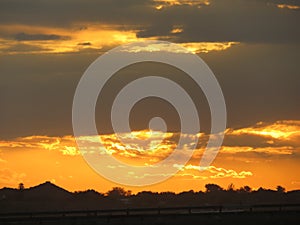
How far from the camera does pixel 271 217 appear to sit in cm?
6944

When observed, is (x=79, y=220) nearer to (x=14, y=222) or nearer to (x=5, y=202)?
(x=14, y=222)

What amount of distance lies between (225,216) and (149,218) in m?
5.42

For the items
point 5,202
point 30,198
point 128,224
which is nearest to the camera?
point 128,224

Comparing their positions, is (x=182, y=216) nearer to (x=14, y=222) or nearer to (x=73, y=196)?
(x=14, y=222)

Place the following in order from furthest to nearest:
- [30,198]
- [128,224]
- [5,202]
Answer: [30,198], [5,202], [128,224]

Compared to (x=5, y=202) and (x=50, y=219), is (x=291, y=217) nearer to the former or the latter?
(x=50, y=219)

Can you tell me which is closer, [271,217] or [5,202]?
[271,217]

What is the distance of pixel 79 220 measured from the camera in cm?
6931

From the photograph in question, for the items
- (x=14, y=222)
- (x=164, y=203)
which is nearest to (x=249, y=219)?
(x=14, y=222)

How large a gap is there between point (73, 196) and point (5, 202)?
47.2ft

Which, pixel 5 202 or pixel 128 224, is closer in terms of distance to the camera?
pixel 128 224

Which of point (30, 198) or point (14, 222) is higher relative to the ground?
point (30, 198)

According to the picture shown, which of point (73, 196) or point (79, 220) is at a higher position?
point (73, 196)

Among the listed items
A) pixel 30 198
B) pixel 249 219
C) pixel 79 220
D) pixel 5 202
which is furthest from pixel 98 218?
pixel 30 198
